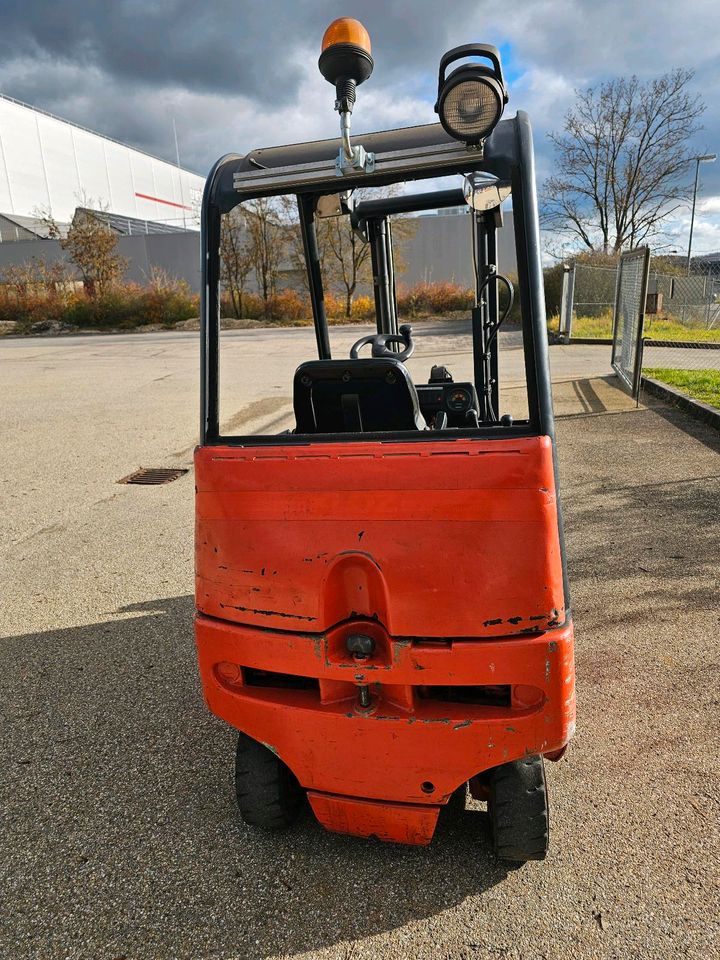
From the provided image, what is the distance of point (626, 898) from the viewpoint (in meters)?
1.98

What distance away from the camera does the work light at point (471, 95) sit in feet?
5.24

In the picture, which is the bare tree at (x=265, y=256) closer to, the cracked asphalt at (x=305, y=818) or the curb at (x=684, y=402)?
the curb at (x=684, y=402)

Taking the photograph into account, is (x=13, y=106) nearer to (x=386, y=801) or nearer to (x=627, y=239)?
(x=627, y=239)

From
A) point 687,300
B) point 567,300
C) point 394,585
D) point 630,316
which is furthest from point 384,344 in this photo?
point 687,300

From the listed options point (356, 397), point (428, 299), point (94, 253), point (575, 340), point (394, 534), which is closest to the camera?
point (394, 534)

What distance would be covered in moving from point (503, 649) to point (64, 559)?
4.03 metres

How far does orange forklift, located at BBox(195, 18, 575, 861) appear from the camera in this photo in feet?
5.73

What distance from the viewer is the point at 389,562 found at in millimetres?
1799

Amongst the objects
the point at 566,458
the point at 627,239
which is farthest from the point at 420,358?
the point at 627,239

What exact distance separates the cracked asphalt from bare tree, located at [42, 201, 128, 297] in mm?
29578

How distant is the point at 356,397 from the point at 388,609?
0.68m

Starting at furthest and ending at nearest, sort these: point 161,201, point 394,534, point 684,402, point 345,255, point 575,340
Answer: point 161,201
point 575,340
point 345,255
point 684,402
point 394,534

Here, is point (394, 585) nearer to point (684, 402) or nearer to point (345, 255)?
point (684, 402)

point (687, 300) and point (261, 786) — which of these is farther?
point (687, 300)
